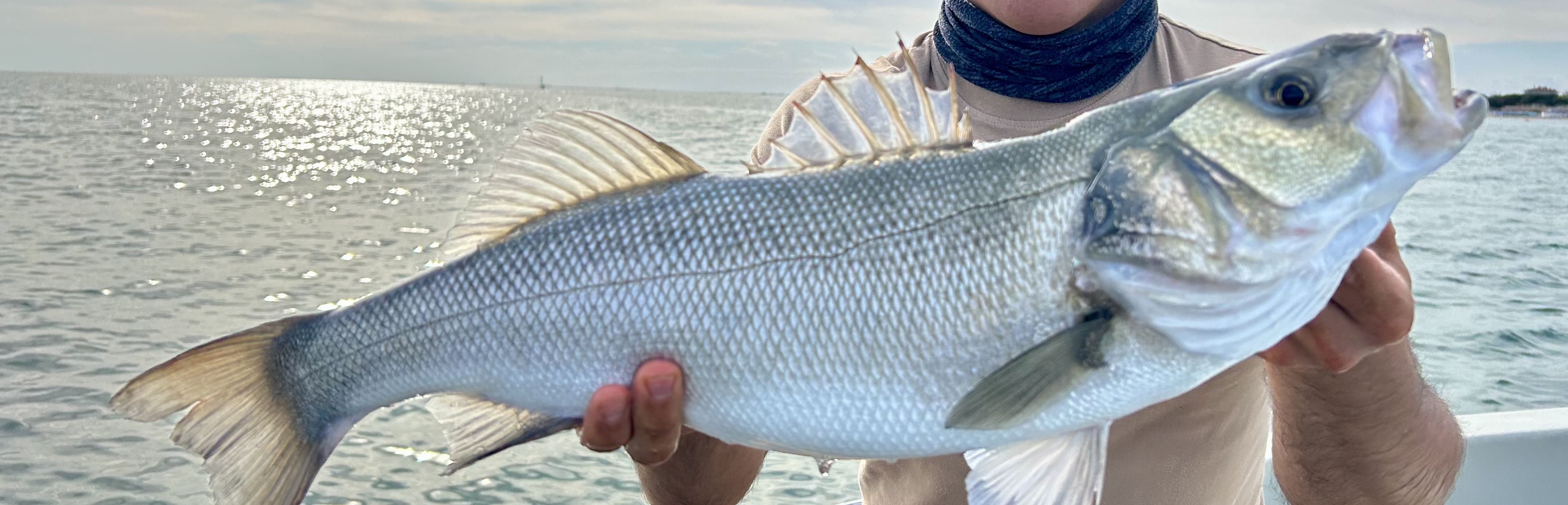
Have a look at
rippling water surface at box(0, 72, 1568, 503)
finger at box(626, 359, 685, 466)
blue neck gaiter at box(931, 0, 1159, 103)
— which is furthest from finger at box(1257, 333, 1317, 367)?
rippling water surface at box(0, 72, 1568, 503)

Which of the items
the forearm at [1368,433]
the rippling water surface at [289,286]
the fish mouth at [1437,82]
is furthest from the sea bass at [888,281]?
the rippling water surface at [289,286]

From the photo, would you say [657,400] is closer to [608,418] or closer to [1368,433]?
[608,418]

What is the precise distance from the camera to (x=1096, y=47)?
217 cm

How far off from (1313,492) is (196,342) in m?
9.41

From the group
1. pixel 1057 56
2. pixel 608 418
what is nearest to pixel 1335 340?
pixel 1057 56

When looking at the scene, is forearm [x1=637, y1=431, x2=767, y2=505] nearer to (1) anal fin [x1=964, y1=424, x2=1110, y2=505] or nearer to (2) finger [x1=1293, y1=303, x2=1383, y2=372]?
(1) anal fin [x1=964, y1=424, x2=1110, y2=505]

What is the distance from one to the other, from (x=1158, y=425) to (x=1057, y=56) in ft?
2.73

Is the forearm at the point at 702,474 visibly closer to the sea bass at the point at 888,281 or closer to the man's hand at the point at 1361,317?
the sea bass at the point at 888,281

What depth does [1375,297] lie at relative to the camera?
4.72ft

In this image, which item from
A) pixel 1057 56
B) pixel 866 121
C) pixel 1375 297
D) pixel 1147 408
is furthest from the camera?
pixel 1057 56

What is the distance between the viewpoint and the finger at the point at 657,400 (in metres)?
1.56

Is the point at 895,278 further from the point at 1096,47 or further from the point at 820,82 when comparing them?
the point at 1096,47

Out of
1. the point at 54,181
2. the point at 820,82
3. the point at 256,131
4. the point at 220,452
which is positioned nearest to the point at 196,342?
the point at 220,452

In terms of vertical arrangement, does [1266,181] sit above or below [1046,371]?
above
